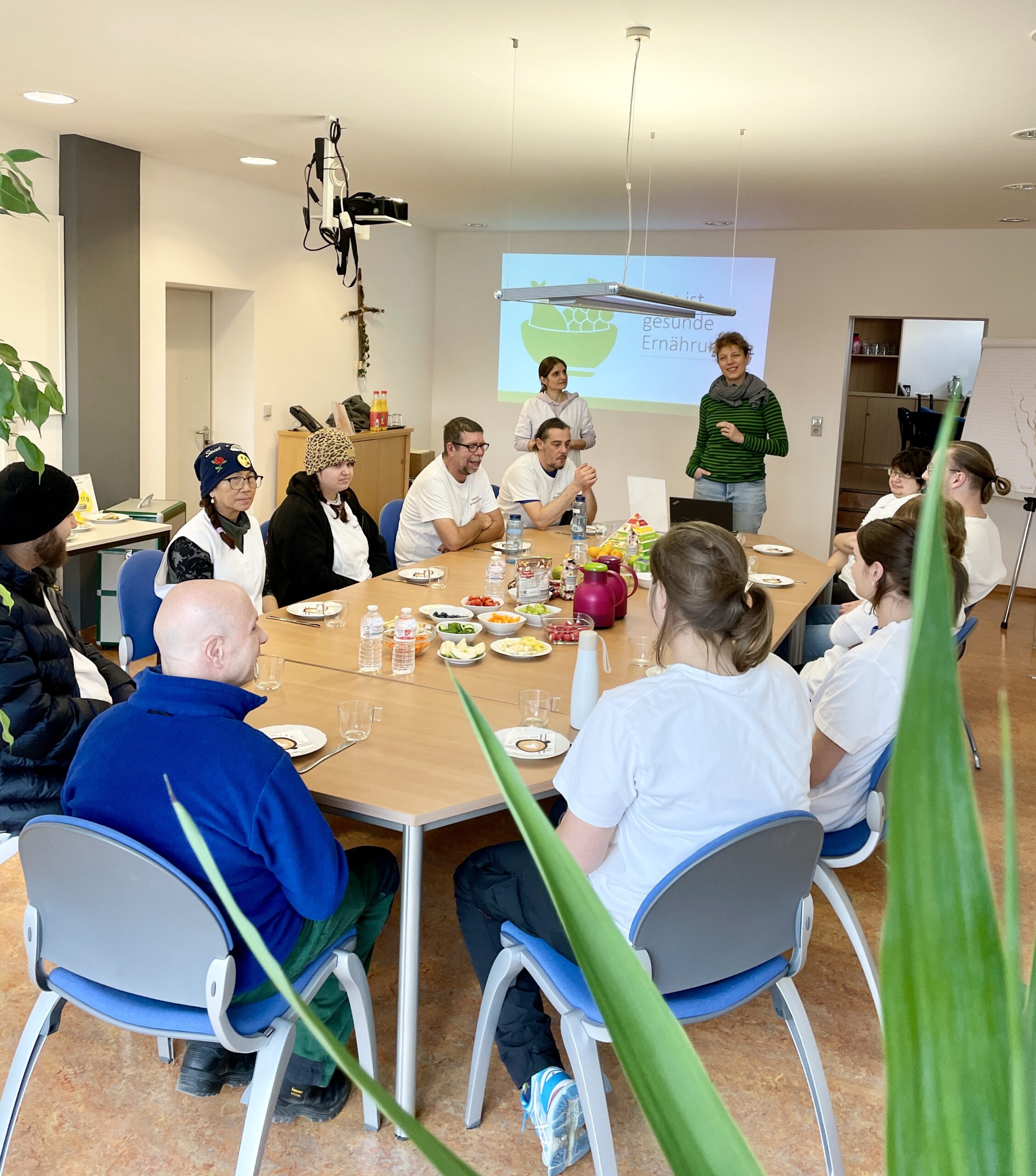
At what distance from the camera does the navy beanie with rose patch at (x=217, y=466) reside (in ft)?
11.3

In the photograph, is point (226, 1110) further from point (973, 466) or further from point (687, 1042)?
point (973, 466)

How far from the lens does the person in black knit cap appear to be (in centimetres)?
228

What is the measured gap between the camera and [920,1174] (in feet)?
0.86

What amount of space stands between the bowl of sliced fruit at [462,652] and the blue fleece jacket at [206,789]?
46.0 inches

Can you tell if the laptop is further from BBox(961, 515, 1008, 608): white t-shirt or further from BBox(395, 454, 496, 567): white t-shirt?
BBox(961, 515, 1008, 608): white t-shirt

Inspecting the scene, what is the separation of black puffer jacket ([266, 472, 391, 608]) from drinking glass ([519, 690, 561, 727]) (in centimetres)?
170

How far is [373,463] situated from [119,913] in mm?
6603

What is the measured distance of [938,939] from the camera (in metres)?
0.24

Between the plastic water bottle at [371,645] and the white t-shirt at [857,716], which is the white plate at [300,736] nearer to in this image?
the plastic water bottle at [371,645]

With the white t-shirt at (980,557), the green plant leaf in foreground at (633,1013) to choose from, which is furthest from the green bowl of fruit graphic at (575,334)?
the green plant leaf in foreground at (633,1013)

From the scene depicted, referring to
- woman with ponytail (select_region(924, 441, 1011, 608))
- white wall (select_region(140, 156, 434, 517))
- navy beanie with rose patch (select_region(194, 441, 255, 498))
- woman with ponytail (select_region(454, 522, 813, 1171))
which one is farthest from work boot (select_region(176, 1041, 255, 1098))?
white wall (select_region(140, 156, 434, 517))

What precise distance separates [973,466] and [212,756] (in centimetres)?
300

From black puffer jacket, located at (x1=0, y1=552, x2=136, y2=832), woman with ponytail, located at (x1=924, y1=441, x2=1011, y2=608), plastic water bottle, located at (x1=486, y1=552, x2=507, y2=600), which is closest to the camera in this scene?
black puffer jacket, located at (x1=0, y1=552, x2=136, y2=832)

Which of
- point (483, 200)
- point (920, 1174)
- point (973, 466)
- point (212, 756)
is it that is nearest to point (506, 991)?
point (212, 756)
